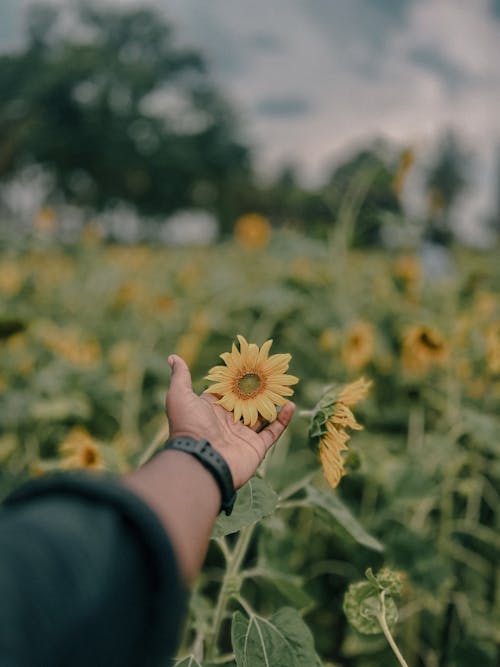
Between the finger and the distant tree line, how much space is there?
985 inches

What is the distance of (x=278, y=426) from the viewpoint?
92 centimetres

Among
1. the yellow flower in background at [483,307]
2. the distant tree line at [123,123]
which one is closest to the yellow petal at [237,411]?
the yellow flower in background at [483,307]

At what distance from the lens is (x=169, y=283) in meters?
4.09

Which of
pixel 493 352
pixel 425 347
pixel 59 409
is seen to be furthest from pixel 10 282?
pixel 493 352

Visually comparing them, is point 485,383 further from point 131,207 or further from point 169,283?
point 131,207

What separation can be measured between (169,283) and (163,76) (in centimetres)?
3230

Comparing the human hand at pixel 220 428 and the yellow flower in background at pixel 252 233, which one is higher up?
the human hand at pixel 220 428

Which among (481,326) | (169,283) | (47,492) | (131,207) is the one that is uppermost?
(47,492)

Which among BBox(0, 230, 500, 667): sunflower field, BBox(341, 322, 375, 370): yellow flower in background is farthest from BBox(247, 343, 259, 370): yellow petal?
BBox(341, 322, 375, 370): yellow flower in background

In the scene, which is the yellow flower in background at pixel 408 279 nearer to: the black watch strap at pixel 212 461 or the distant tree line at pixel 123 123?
the black watch strap at pixel 212 461

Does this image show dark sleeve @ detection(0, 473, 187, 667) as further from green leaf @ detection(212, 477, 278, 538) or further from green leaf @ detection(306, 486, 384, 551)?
green leaf @ detection(306, 486, 384, 551)

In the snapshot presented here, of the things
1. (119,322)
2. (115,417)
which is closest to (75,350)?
(115,417)

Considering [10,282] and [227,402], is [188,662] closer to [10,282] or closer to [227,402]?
[227,402]

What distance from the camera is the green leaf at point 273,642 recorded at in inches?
38.1
